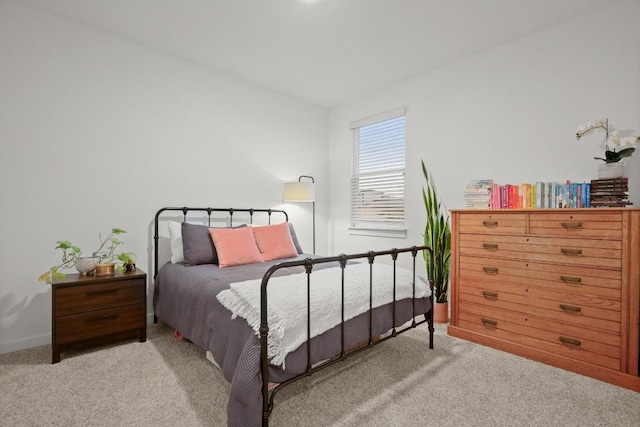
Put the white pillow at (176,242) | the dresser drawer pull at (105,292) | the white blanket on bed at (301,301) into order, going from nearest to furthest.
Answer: the white blanket on bed at (301,301), the dresser drawer pull at (105,292), the white pillow at (176,242)

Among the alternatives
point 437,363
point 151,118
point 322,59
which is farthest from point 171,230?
point 437,363

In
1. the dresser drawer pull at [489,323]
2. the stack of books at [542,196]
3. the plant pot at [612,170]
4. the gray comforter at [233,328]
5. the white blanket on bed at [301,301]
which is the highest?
the plant pot at [612,170]

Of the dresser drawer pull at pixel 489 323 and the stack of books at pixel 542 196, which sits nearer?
the stack of books at pixel 542 196

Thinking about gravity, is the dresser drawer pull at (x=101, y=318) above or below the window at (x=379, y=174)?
below

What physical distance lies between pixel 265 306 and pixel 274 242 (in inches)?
70.6

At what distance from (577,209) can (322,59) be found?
263cm

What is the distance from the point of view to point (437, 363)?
2.33 metres

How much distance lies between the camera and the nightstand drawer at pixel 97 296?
91.3 inches

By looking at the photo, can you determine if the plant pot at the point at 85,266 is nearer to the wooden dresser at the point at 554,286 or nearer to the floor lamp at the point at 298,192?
the floor lamp at the point at 298,192

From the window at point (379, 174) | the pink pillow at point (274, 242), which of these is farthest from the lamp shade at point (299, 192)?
the window at point (379, 174)

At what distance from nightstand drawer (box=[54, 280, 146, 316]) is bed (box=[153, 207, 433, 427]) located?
236mm

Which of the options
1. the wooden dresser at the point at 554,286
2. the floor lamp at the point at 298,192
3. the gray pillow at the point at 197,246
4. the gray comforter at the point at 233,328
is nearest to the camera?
the gray comforter at the point at 233,328

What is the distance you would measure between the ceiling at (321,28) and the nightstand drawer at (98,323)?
2.41 metres

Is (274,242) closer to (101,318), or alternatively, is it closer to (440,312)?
(101,318)
